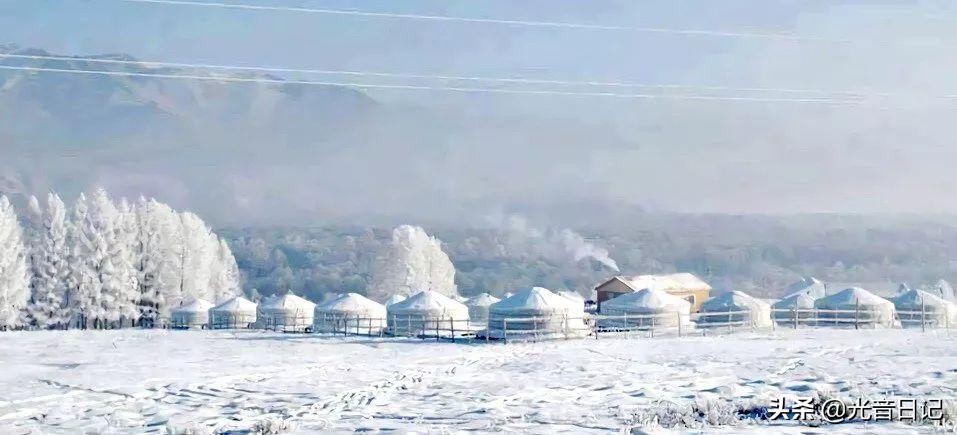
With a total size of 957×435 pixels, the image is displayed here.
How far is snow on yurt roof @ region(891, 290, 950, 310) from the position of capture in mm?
47344

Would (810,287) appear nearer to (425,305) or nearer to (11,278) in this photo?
(425,305)

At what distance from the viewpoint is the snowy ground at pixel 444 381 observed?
15.5m

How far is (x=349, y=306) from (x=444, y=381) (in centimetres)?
2920

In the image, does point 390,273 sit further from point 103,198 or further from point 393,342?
point 393,342

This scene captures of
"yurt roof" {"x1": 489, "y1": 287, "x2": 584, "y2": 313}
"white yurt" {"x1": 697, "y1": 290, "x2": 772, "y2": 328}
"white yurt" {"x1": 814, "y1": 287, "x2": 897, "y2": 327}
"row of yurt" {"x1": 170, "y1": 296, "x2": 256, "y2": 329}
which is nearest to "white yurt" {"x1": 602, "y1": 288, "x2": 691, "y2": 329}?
"white yurt" {"x1": 697, "y1": 290, "x2": 772, "y2": 328}

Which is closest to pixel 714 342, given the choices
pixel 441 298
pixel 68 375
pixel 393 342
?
pixel 393 342

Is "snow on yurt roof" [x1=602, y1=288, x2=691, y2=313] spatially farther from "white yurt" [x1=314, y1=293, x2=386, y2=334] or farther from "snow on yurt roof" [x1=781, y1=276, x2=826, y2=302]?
"snow on yurt roof" [x1=781, y1=276, x2=826, y2=302]

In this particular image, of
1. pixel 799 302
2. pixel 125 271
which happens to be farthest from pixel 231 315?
pixel 799 302

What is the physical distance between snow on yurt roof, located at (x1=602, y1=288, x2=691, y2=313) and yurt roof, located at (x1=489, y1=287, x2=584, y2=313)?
4163 millimetres

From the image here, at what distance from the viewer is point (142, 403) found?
1795cm

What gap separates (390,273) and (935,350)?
60.8m

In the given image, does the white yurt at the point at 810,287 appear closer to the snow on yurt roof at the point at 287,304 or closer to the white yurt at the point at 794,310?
the white yurt at the point at 794,310

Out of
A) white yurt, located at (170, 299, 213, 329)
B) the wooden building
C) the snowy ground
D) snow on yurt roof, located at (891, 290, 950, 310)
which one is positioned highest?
the wooden building

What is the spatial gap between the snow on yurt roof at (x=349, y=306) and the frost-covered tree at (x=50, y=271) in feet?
69.4
